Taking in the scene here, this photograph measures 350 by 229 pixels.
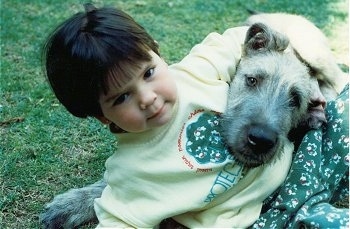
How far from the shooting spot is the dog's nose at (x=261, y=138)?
3.09 meters

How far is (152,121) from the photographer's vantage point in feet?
9.98

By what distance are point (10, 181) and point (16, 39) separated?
2.66 m

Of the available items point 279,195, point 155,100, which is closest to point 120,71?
point 155,100

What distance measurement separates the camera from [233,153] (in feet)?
10.5

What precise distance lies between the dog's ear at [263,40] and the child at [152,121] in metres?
0.34

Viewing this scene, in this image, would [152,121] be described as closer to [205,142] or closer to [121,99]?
[121,99]

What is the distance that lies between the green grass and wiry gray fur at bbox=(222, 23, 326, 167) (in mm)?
1237

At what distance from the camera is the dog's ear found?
3707mm

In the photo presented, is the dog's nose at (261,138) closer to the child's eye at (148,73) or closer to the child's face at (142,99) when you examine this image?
the child's face at (142,99)

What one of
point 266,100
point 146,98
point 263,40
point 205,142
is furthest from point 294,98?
point 146,98

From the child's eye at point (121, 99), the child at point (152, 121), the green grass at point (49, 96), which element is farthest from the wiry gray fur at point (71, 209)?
the child's eye at point (121, 99)

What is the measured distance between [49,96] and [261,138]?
2.45 meters

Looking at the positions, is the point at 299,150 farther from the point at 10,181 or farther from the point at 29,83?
the point at 29,83

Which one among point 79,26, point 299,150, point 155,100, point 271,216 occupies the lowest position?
point 271,216
